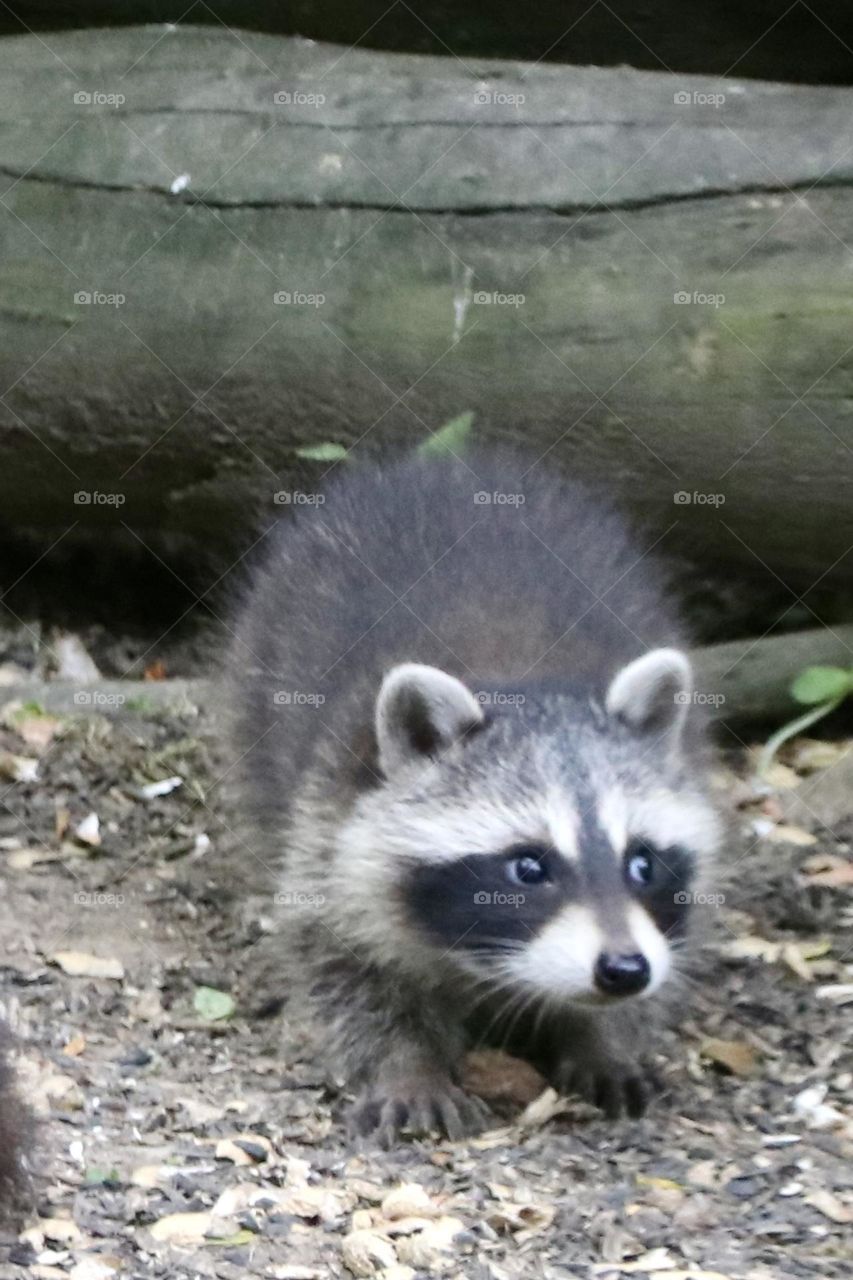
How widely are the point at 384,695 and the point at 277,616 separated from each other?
1270 mm

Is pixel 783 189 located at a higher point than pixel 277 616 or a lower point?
higher

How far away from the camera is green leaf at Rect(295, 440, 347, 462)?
6445 millimetres

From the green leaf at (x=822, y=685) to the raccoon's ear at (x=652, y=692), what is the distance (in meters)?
1.82

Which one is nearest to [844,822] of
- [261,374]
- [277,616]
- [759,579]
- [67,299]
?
[759,579]

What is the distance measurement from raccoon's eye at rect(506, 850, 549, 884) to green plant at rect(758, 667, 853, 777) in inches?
93.1

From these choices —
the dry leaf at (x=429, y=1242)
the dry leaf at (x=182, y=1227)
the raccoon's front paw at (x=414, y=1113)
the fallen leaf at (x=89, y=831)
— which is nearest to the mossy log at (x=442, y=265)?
the fallen leaf at (x=89, y=831)

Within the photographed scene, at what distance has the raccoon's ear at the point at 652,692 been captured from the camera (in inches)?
188

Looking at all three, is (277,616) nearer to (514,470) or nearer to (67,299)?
(514,470)

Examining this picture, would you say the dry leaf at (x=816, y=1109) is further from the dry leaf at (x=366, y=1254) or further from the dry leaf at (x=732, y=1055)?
the dry leaf at (x=366, y=1254)

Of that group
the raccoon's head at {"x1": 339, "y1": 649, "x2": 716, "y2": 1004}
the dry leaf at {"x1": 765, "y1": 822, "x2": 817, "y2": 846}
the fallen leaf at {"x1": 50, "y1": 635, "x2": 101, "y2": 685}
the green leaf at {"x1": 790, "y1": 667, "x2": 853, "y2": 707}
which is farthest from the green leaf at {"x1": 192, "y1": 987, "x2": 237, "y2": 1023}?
the green leaf at {"x1": 790, "y1": 667, "x2": 853, "y2": 707}

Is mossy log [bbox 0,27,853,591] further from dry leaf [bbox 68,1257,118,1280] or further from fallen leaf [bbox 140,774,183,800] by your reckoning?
dry leaf [bbox 68,1257,118,1280]

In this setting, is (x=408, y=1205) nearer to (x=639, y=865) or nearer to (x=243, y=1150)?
(x=243, y=1150)

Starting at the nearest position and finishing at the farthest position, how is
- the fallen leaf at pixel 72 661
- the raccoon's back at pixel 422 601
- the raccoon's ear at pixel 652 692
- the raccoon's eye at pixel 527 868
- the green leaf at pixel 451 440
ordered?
the raccoon's eye at pixel 527 868
the raccoon's ear at pixel 652 692
the raccoon's back at pixel 422 601
the green leaf at pixel 451 440
the fallen leaf at pixel 72 661

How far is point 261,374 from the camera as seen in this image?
21.0ft
